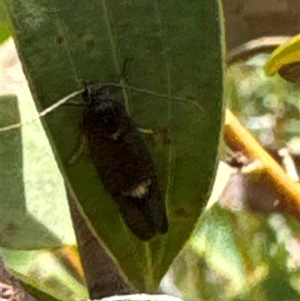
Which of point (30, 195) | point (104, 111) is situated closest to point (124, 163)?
point (104, 111)

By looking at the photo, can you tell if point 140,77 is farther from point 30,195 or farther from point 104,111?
point 30,195

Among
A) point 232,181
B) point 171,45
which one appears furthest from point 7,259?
point 171,45

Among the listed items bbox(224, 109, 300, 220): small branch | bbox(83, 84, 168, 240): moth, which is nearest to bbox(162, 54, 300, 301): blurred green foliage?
bbox(224, 109, 300, 220): small branch

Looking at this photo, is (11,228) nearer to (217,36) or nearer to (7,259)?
(7,259)

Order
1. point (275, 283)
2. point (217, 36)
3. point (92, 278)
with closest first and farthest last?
point (217, 36) → point (92, 278) → point (275, 283)

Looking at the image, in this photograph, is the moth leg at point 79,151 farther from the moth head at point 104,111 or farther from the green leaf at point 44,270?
the green leaf at point 44,270

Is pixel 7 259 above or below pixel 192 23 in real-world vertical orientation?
below
